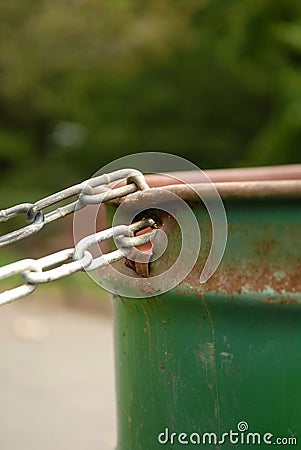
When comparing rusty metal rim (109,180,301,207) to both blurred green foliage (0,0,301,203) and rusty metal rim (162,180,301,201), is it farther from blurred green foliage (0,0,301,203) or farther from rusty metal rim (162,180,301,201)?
blurred green foliage (0,0,301,203)

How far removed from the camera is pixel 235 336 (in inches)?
46.7

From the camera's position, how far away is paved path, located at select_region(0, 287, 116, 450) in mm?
2691

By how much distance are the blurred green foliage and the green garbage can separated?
212 inches

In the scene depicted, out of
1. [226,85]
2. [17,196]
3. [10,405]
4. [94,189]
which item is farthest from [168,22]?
[94,189]

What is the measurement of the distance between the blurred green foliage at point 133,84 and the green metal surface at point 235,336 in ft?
17.7

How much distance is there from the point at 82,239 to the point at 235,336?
11.0 inches

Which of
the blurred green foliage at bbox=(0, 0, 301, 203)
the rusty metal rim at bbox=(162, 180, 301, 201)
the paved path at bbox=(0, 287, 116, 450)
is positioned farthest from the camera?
the blurred green foliage at bbox=(0, 0, 301, 203)

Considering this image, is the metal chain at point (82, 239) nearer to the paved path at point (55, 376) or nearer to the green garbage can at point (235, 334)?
the green garbage can at point (235, 334)

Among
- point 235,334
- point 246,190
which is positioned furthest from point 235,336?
point 246,190

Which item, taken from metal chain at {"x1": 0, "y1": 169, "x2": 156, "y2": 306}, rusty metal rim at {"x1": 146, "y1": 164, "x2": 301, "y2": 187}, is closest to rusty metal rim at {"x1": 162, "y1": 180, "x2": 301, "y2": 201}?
metal chain at {"x1": 0, "y1": 169, "x2": 156, "y2": 306}

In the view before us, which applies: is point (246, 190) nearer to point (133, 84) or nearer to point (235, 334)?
point (235, 334)

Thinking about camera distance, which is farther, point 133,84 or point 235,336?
point 133,84

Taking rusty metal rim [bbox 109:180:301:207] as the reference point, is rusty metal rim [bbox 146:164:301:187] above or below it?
above

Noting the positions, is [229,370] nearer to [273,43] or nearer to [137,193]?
[137,193]
